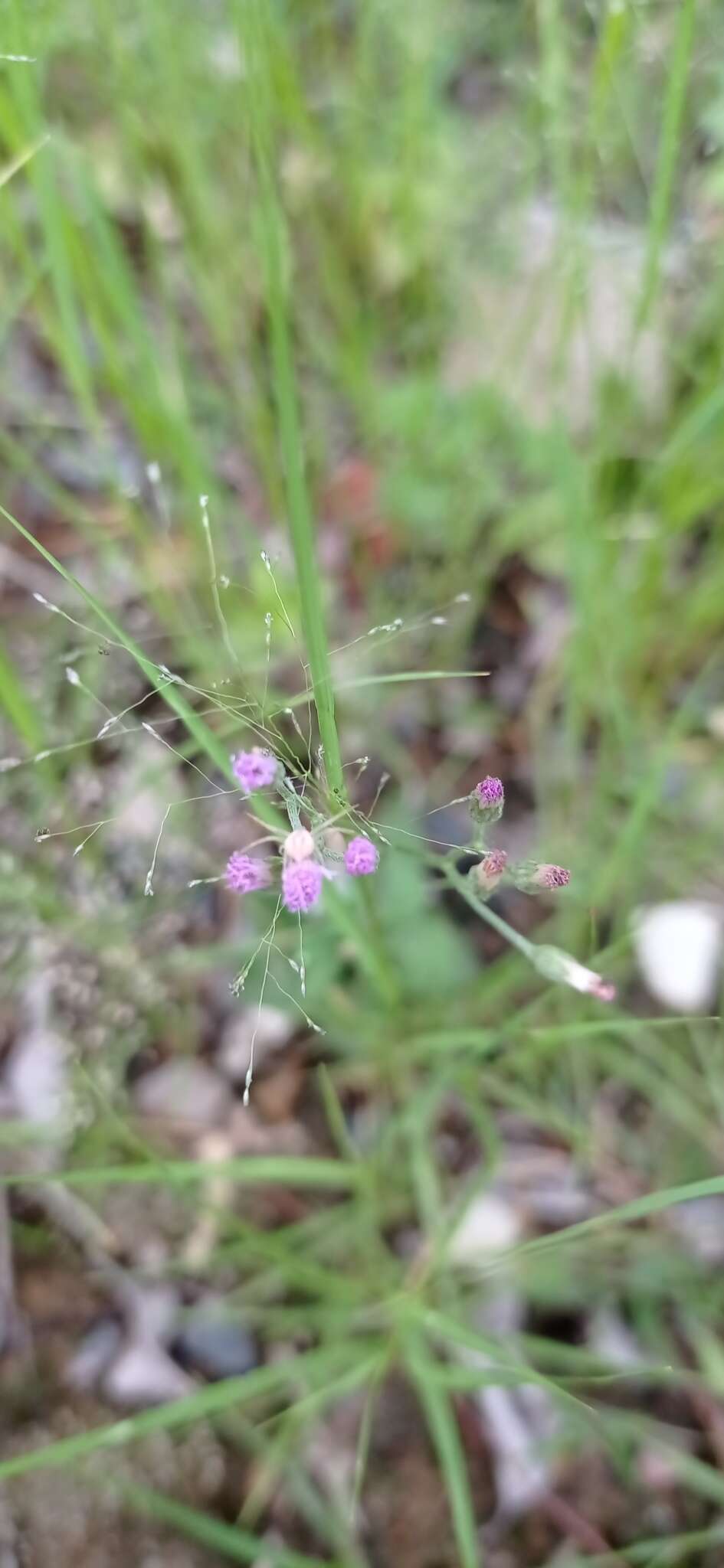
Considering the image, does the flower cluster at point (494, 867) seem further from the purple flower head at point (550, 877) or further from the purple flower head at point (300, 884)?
the purple flower head at point (300, 884)

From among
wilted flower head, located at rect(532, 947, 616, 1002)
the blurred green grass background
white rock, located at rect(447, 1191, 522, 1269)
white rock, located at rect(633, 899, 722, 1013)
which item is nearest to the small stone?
the blurred green grass background

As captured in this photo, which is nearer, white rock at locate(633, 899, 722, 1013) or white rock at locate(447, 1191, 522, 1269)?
white rock at locate(447, 1191, 522, 1269)

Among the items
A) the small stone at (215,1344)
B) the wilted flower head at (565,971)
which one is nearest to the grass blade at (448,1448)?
the small stone at (215,1344)

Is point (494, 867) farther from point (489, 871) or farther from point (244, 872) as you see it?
point (244, 872)

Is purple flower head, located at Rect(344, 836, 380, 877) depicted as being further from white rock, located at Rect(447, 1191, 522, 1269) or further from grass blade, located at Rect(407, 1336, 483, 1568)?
white rock, located at Rect(447, 1191, 522, 1269)

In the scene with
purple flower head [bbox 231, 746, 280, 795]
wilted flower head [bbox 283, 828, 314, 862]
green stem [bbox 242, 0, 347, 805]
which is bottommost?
wilted flower head [bbox 283, 828, 314, 862]

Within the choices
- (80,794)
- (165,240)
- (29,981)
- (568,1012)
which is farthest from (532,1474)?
(165,240)

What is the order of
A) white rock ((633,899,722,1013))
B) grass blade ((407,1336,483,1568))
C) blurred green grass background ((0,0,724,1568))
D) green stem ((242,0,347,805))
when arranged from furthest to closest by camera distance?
white rock ((633,899,722,1013))
blurred green grass background ((0,0,724,1568))
grass blade ((407,1336,483,1568))
green stem ((242,0,347,805))
